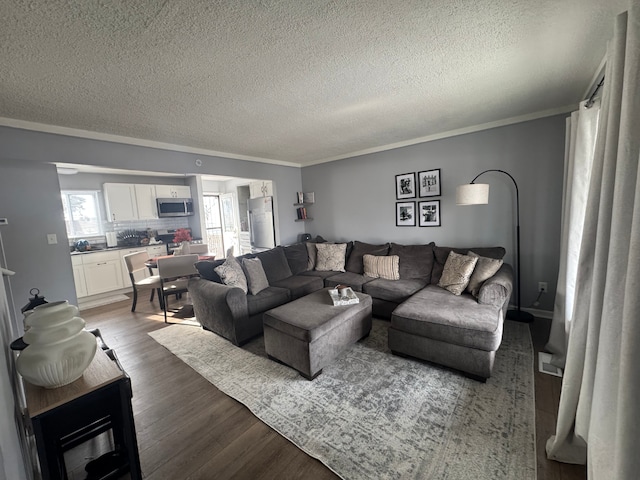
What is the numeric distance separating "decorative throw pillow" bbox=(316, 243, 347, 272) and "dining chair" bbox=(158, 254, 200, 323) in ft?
6.10

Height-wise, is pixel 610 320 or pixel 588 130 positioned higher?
pixel 588 130

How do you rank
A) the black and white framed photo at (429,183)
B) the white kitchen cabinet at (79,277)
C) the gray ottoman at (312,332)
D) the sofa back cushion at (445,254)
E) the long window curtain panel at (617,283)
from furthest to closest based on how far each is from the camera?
the white kitchen cabinet at (79,277), the black and white framed photo at (429,183), the sofa back cushion at (445,254), the gray ottoman at (312,332), the long window curtain panel at (617,283)

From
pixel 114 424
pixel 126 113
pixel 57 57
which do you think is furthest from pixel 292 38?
pixel 114 424

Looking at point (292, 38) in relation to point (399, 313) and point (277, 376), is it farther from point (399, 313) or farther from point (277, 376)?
point (277, 376)

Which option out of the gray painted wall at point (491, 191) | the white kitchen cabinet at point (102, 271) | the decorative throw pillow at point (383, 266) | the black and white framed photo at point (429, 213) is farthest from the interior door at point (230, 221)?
the black and white framed photo at point (429, 213)

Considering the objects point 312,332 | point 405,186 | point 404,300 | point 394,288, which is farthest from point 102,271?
point 405,186

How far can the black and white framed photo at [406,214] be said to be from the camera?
407 centimetres

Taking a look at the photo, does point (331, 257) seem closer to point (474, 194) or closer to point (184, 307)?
point (474, 194)

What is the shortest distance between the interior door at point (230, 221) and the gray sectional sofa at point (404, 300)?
3.01 metres

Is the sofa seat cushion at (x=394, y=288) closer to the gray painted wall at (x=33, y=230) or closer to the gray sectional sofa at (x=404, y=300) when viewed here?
the gray sectional sofa at (x=404, y=300)

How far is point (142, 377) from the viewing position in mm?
2412

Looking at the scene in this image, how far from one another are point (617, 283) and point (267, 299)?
2.90 meters

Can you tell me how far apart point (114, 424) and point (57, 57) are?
2.19 m

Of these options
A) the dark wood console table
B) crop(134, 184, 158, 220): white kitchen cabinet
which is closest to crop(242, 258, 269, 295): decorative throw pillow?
the dark wood console table
